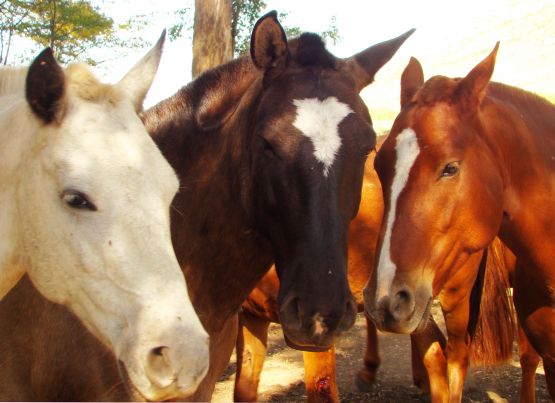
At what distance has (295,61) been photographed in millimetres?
3117

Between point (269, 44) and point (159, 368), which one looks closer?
point (159, 368)

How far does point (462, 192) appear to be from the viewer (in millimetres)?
3387

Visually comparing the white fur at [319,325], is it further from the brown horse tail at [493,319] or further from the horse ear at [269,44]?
the brown horse tail at [493,319]

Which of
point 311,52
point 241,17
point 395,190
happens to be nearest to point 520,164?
point 395,190

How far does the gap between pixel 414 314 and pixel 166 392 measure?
1794 millimetres

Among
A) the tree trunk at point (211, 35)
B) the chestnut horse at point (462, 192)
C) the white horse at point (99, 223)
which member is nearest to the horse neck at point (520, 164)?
the chestnut horse at point (462, 192)

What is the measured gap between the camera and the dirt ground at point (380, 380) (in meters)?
5.87

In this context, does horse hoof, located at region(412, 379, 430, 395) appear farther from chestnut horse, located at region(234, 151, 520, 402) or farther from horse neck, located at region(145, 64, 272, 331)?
horse neck, located at region(145, 64, 272, 331)

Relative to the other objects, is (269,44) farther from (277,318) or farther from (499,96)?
(277,318)

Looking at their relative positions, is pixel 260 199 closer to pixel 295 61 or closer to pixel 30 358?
pixel 295 61

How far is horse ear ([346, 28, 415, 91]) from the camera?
3279mm

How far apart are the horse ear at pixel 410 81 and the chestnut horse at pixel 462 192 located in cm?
12

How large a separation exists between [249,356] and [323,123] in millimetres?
2384

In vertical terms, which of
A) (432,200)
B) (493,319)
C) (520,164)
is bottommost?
(493,319)
